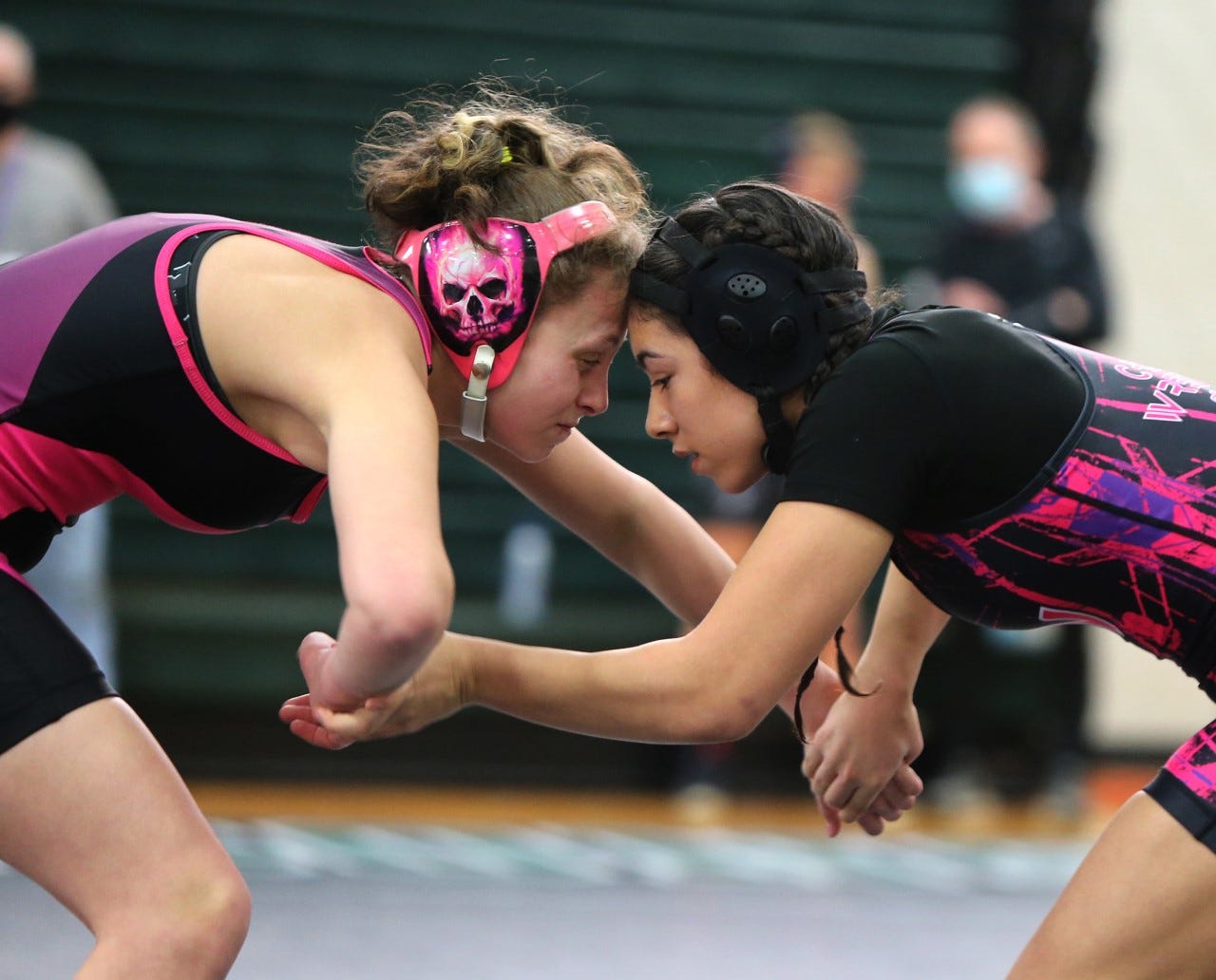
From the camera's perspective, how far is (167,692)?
19.2 feet

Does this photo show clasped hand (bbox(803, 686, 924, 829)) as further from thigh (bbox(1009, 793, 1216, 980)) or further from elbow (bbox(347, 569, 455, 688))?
elbow (bbox(347, 569, 455, 688))

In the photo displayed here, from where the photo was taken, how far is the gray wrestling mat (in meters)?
3.78

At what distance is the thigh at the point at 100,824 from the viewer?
1921 millimetres

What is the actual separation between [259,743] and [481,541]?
1.13 m

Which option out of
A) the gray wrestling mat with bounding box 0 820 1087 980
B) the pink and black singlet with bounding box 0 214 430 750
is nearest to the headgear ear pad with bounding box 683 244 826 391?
the pink and black singlet with bounding box 0 214 430 750

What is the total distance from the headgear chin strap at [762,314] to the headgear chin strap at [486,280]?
157 mm

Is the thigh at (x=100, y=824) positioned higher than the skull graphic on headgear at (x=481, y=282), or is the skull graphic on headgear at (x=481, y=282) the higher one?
the skull graphic on headgear at (x=481, y=282)

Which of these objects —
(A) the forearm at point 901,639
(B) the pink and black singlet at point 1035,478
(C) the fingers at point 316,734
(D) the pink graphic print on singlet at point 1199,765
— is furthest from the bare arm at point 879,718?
(C) the fingers at point 316,734

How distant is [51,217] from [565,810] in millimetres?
2390

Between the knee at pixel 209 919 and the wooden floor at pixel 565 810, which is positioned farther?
the wooden floor at pixel 565 810

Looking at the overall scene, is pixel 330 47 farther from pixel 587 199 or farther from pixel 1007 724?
pixel 587 199

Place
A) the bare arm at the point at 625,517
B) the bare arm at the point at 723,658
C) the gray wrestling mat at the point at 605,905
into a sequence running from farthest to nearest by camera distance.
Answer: the gray wrestling mat at the point at 605,905 < the bare arm at the point at 625,517 < the bare arm at the point at 723,658

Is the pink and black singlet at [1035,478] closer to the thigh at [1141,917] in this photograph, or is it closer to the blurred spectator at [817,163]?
the thigh at [1141,917]

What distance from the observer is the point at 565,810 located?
18.3 feet
